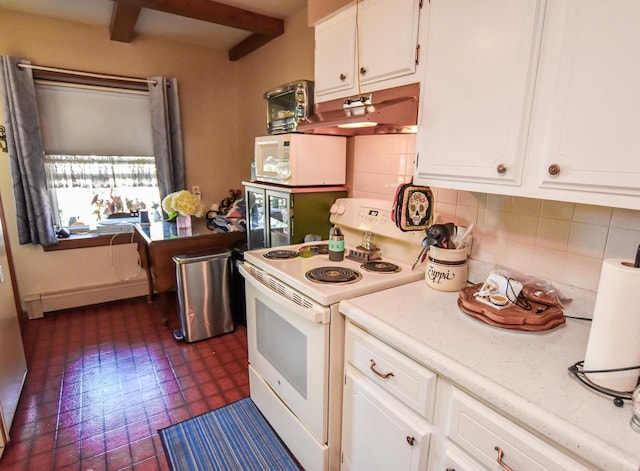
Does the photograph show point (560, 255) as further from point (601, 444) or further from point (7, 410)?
point (7, 410)

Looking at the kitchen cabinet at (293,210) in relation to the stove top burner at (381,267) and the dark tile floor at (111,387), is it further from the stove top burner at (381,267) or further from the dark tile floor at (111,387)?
the dark tile floor at (111,387)

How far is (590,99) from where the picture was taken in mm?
906

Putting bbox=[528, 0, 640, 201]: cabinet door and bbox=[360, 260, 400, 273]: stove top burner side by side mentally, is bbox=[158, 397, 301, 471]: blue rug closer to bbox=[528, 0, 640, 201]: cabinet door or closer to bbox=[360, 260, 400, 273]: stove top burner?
bbox=[360, 260, 400, 273]: stove top burner

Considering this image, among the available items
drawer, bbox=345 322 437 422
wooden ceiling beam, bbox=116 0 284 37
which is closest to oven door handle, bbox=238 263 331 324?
drawer, bbox=345 322 437 422

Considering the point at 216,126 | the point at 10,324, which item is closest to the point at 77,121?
the point at 216,126

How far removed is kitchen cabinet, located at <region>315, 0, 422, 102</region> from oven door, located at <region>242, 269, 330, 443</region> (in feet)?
3.27

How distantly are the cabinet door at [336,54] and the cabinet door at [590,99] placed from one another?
2.84 ft

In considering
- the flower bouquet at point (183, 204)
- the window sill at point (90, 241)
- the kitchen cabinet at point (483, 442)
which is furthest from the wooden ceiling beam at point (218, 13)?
the kitchen cabinet at point (483, 442)

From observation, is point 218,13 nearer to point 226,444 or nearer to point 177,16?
point 177,16

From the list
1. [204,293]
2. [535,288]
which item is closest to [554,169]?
[535,288]

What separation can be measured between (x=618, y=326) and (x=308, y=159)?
1680 millimetres

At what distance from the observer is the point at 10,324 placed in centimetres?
207

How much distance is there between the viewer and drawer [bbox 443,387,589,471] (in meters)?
0.78

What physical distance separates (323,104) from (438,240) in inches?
37.5
